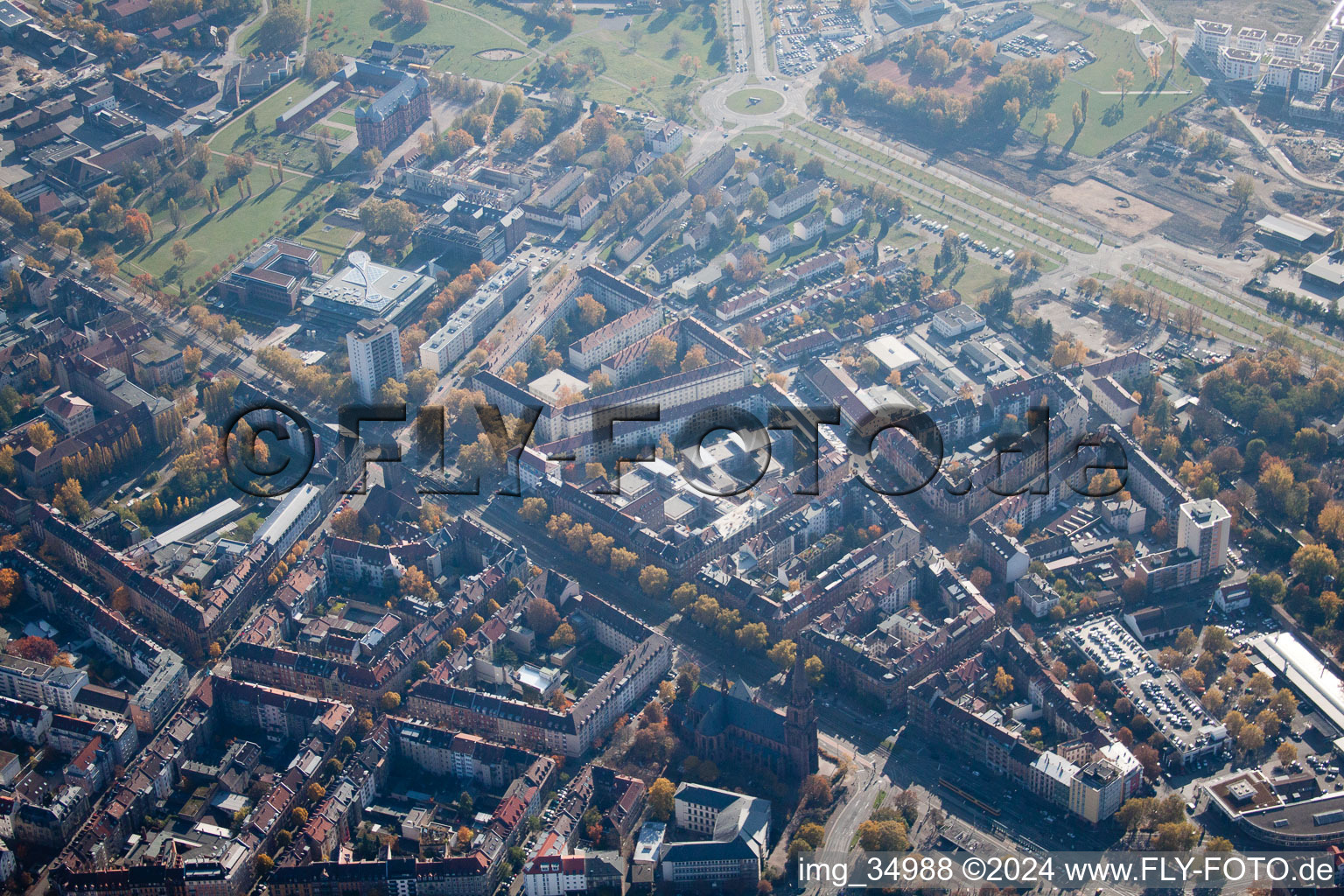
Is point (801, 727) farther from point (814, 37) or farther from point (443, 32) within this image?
point (443, 32)

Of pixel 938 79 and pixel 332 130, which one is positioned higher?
pixel 332 130

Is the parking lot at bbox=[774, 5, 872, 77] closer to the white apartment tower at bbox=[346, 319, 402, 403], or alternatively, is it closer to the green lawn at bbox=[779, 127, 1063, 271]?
the green lawn at bbox=[779, 127, 1063, 271]

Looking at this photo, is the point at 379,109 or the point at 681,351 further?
the point at 379,109

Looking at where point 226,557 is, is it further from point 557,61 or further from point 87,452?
point 557,61

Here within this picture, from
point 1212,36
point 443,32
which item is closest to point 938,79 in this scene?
point 1212,36

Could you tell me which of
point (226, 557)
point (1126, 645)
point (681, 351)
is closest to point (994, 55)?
point (681, 351)
